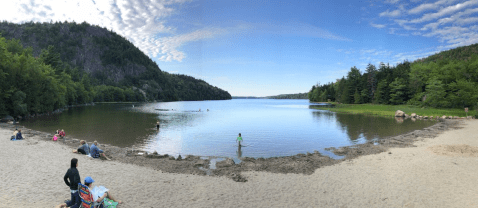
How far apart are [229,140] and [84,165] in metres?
17.5

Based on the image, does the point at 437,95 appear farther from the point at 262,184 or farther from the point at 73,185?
the point at 73,185

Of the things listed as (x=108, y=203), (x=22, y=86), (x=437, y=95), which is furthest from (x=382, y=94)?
(x=22, y=86)

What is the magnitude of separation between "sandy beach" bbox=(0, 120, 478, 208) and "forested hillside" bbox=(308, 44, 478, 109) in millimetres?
72679

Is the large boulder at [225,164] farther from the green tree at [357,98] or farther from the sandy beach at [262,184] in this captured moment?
the green tree at [357,98]

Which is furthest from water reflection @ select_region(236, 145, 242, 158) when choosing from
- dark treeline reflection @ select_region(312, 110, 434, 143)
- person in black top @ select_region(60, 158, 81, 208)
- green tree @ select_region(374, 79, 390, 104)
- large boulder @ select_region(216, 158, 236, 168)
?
green tree @ select_region(374, 79, 390, 104)

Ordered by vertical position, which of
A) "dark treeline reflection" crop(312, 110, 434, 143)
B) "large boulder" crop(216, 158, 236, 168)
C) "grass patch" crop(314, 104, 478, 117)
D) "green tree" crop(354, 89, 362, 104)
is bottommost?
"dark treeline reflection" crop(312, 110, 434, 143)

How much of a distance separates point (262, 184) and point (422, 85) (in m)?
111

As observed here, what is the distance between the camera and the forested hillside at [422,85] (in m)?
71.9

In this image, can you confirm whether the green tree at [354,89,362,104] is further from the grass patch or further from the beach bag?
the beach bag

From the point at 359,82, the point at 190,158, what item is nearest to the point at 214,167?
the point at 190,158

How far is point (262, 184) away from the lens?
44.2 feet

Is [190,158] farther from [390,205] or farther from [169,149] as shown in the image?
[390,205]

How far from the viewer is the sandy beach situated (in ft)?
35.0

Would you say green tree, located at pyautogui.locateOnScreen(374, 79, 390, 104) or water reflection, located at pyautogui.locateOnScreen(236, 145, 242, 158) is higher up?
green tree, located at pyautogui.locateOnScreen(374, 79, 390, 104)
